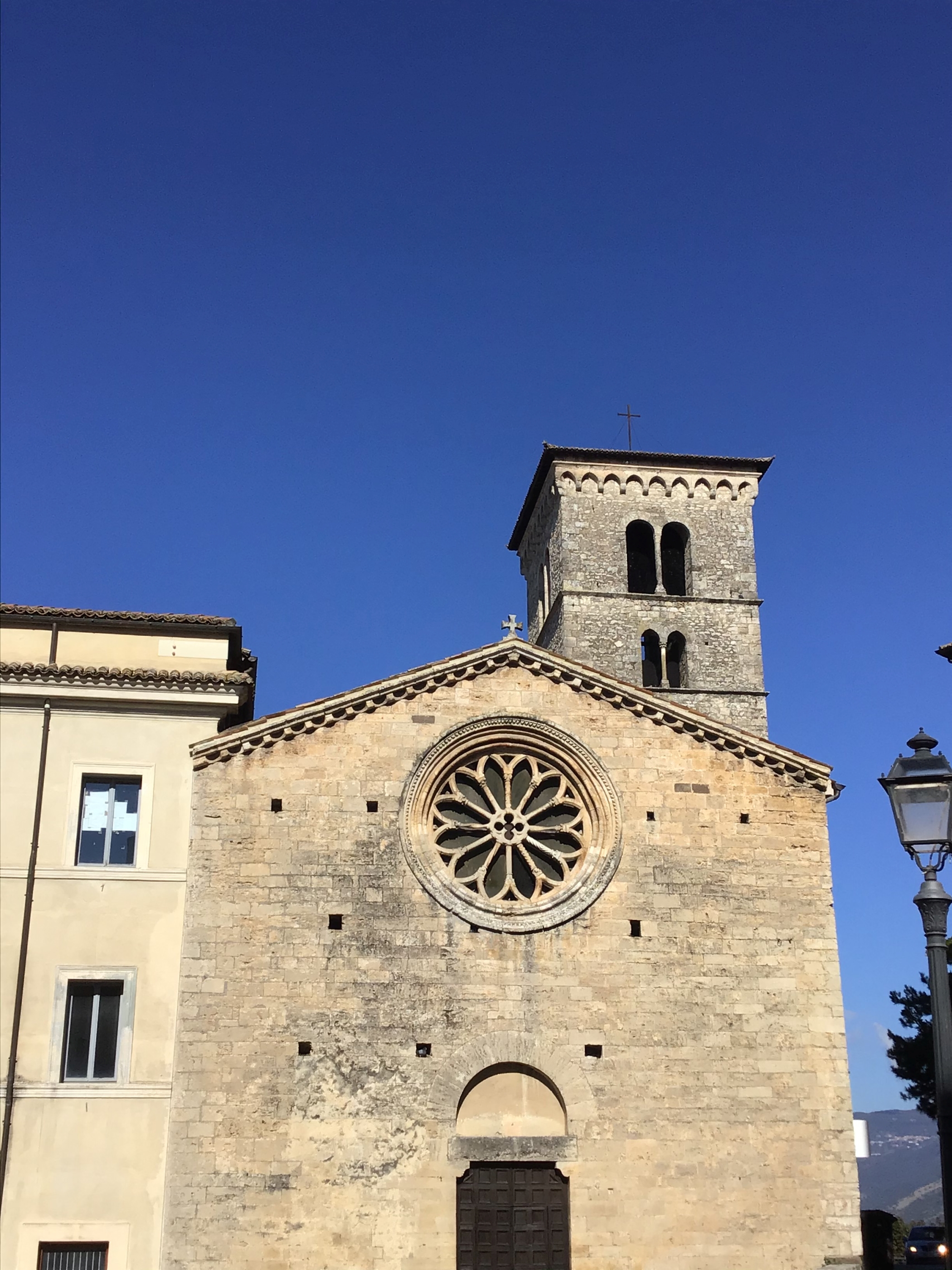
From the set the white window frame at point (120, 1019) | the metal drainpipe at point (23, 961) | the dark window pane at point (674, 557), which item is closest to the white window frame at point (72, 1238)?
the metal drainpipe at point (23, 961)

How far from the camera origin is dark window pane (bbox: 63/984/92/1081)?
19.2m

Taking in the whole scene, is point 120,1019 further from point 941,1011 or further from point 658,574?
point 658,574

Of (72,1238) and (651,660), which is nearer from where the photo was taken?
(72,1238)

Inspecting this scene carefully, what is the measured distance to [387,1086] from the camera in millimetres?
19734

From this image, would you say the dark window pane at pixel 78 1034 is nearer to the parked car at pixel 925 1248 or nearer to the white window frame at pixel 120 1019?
the white window frame at pixel 120 1019

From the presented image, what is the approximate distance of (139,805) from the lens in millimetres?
20812

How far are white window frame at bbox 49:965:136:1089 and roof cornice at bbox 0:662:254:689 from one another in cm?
439

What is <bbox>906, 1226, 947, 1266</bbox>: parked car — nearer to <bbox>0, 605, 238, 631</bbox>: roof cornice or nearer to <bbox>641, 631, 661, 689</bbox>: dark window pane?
<bbox>641, 631, 661, 689</bbox>: dark window pane

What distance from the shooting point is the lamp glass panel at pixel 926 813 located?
902 centimetres

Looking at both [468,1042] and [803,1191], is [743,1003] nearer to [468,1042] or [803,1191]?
[803,1191]

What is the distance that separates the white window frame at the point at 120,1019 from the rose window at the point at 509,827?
5273mm

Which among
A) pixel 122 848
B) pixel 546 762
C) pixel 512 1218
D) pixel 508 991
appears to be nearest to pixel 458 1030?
pixel 508 991

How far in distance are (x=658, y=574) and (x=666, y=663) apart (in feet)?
9.32

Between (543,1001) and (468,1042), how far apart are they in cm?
135
